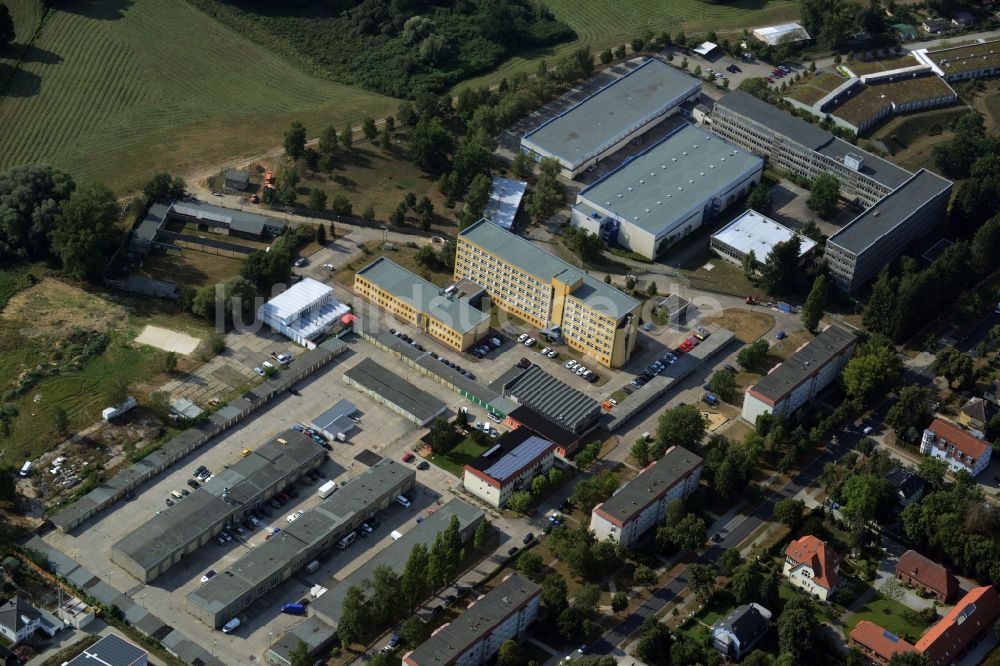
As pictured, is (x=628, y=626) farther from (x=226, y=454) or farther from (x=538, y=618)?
(x=226, y=454)

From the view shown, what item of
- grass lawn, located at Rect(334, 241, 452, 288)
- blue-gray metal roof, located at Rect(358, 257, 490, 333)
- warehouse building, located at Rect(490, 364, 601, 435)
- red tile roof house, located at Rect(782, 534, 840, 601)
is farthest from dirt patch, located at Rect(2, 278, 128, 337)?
red tile roof house, located at Rect(782, 534, 840, 601)

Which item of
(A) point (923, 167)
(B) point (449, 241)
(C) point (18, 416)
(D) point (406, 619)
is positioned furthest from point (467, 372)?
(A) point (923, 167)

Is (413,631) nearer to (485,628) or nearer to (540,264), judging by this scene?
(485,628)

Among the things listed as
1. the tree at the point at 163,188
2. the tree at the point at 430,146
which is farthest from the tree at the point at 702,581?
the tree at the point at 163,188

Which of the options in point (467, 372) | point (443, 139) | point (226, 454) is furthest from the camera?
point (443, 139)

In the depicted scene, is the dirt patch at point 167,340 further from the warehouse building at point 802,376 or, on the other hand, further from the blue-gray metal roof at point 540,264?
the warehouse building at point 802,376

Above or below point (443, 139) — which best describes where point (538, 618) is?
below
